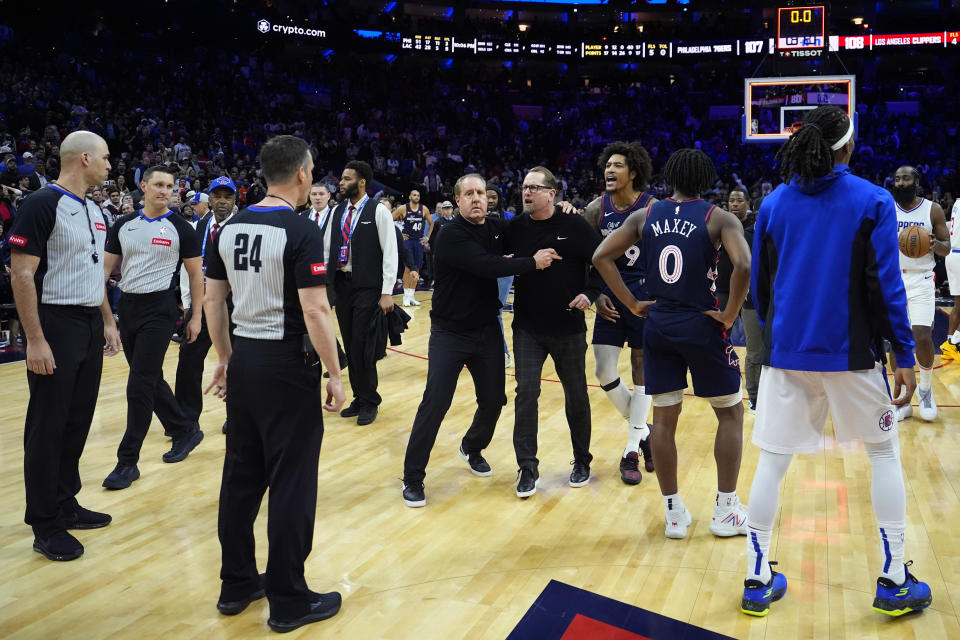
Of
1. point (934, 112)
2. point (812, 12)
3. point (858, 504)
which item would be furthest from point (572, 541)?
point (934, 112)

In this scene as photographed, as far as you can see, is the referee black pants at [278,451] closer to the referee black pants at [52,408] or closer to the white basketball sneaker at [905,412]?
the referee black pants at [52,408]

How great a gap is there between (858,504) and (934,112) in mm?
27252

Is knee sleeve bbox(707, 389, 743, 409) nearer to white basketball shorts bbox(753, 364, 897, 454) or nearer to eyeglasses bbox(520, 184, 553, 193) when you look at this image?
white basketball shorts bbox(753, 364, 897, 454)

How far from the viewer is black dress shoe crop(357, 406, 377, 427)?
588cm

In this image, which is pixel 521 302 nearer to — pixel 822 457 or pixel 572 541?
pixel 572 541

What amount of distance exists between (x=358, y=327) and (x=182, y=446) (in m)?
1.56

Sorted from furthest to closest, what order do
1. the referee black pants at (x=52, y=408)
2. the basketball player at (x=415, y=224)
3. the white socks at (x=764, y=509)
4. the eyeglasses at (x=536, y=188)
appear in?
the basketball player at (x=415, y=224) → the eyeglasses at (x=536, y=188) → the referee black pants at (x=52, y=408) → the white socks at (x=764, y=509)

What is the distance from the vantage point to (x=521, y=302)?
4.34 meters

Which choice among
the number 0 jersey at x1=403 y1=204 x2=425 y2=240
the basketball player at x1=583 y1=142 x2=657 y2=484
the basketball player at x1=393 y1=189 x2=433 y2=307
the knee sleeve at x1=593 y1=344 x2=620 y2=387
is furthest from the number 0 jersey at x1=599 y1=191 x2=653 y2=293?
the number 0 jersey at x1=403 y1=204 x2=425 y2=240

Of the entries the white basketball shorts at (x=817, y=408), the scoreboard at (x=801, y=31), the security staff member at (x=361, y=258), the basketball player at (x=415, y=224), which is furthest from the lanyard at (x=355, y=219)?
the scoreboard at (x=801, y=31)

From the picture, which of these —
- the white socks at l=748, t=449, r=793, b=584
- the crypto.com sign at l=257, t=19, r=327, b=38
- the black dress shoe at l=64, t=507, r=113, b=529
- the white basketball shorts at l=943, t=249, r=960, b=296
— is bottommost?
the black dress shoe at l=64, t=507, r=113, b=529

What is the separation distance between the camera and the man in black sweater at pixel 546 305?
4219 millimetres

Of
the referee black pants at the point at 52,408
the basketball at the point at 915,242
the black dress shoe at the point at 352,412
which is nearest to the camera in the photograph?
the referee black pants at the point at 52,408

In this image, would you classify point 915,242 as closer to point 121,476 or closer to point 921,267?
point 921,267
